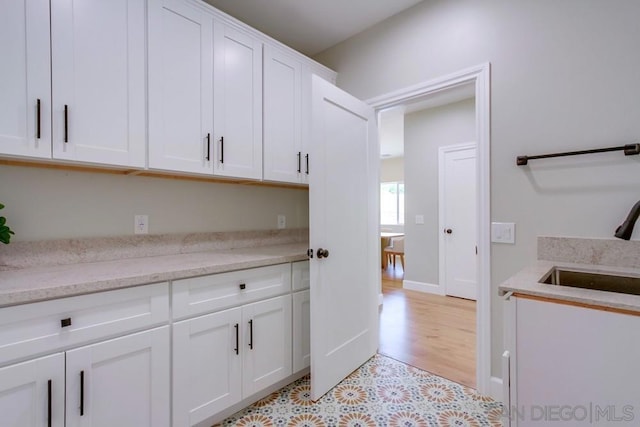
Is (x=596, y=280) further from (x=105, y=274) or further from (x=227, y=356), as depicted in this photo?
(x=105, y=274)

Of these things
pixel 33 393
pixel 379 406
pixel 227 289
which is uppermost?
pixel 227 289

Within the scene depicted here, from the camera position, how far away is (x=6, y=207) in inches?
57.1

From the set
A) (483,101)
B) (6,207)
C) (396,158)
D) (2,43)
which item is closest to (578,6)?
(483,101)

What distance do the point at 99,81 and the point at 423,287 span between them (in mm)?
4207

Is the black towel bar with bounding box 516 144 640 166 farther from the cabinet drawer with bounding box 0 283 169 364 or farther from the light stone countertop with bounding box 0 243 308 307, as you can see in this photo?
the cabinet drawer with bounding box 0 283 169 364

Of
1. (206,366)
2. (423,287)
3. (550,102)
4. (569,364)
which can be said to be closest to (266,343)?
(206,366)

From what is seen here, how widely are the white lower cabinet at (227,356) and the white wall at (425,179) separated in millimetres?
2950

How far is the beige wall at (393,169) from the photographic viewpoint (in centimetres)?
812

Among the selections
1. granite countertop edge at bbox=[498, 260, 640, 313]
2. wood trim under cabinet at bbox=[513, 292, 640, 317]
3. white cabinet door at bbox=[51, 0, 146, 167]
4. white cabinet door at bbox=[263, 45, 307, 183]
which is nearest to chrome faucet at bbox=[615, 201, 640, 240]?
granite countertop edge at bbox=[498, 260, 640, 313]

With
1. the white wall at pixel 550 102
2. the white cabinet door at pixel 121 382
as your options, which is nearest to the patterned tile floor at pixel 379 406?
the white wall at pixel 550 102

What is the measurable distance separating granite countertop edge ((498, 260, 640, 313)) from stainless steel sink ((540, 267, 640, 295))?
27 mm

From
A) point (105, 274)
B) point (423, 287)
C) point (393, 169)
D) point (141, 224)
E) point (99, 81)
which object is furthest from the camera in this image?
point (393, 169)

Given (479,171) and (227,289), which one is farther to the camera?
(479,171)

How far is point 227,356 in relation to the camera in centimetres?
161
